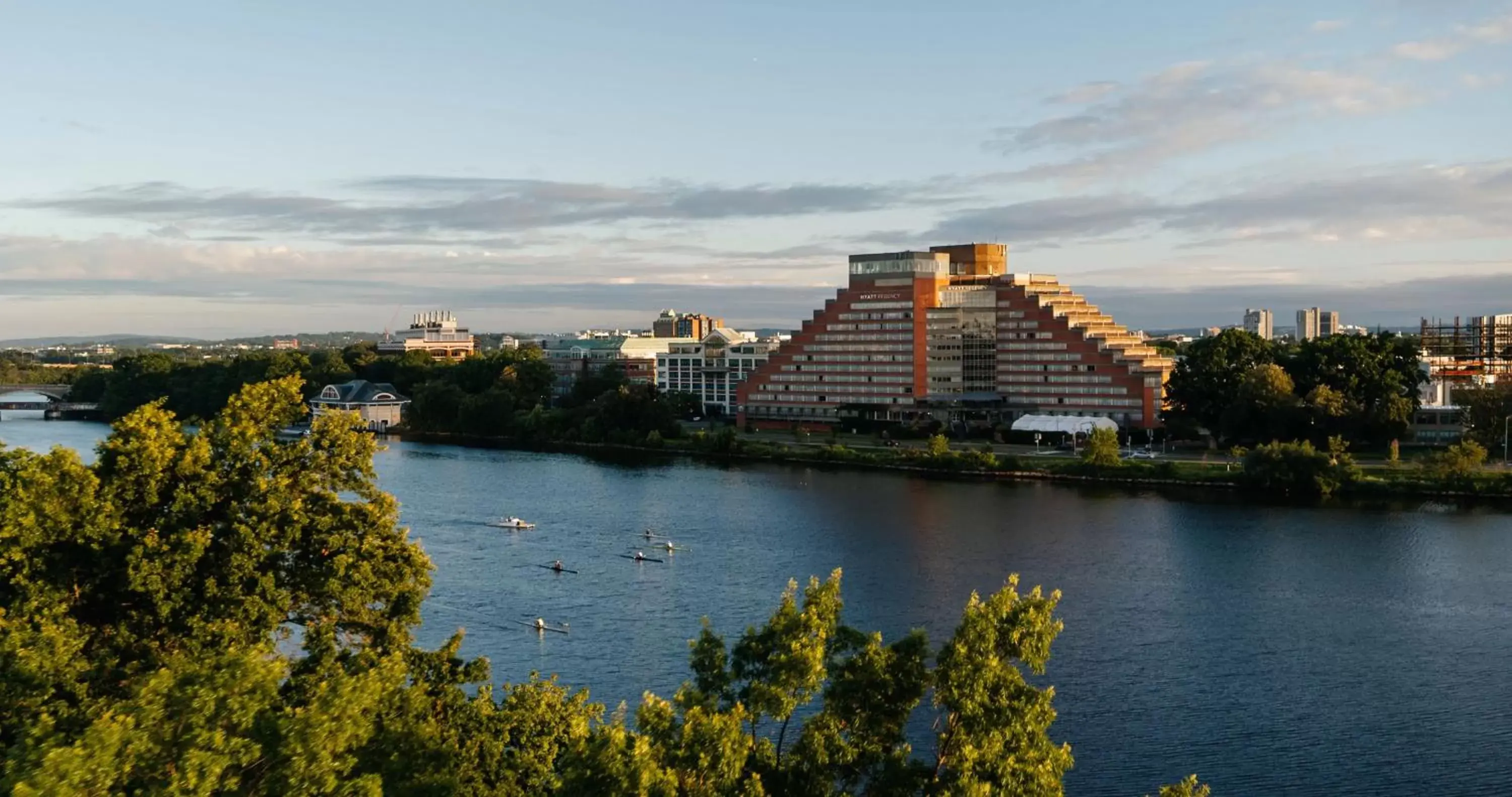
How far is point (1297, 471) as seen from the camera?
138ft

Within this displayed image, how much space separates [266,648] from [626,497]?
32.0 metres

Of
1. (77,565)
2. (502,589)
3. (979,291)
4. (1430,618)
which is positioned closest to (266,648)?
(77,565)

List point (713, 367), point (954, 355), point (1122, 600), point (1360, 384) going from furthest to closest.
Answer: point (713, 367)
point (954, 355)
point (1360, 384)
point (1122, 600)

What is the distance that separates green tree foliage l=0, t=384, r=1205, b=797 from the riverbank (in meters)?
34.8

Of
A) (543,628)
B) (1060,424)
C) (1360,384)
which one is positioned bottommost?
(543,628)

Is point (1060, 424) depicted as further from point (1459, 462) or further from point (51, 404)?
point (51, 404)

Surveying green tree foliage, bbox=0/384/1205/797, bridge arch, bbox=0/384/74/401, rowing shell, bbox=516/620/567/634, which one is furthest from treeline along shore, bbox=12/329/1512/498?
bridge arch, bbox=0/384/74/401

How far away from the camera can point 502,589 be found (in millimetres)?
27766

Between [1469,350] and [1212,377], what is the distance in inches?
1740

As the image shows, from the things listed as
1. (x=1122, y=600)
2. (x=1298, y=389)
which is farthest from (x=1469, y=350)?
(x=1122, y=600)

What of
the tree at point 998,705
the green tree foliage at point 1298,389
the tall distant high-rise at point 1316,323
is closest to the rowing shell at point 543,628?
the tree at point 998,705

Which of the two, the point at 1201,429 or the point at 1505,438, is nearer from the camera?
the point at 1505,438

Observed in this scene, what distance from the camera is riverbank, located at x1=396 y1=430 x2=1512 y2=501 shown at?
41625 millimetres

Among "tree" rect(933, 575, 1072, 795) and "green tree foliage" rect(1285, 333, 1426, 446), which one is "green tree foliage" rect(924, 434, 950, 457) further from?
"tree" rect(933, 575, 1072, 795)
